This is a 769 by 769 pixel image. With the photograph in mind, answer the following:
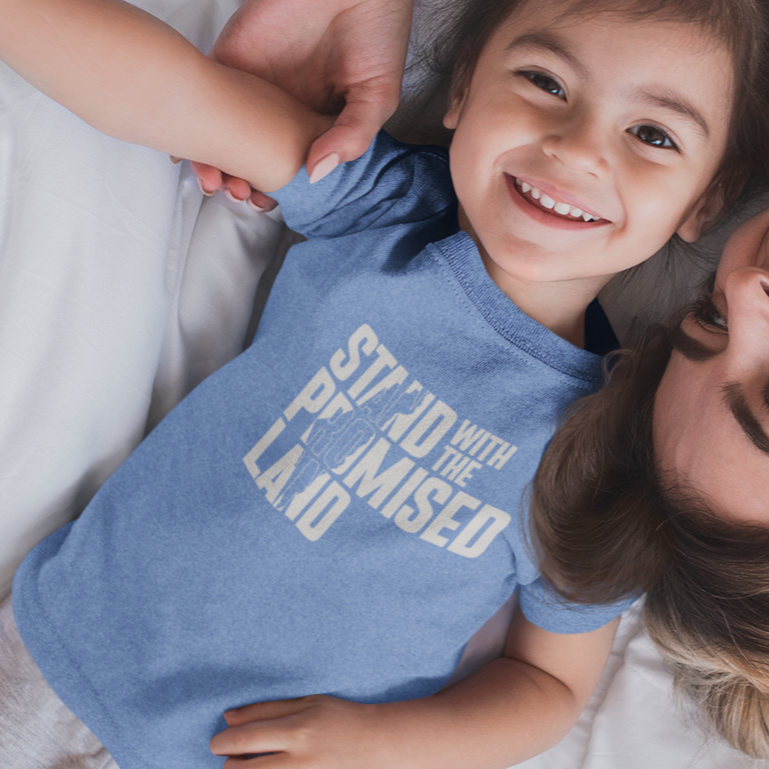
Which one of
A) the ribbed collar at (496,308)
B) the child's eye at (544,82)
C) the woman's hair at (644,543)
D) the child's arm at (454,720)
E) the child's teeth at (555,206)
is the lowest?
the child's arm at (454,720)

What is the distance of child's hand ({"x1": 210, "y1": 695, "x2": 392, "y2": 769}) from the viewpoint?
2.58 ft

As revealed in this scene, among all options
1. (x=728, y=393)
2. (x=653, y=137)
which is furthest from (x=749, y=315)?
(x=653, y=137)

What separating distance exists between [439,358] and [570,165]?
0.83 feet

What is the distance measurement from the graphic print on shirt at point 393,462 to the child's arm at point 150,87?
0.27m

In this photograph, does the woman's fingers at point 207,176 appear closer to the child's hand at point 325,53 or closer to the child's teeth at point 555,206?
the child's hand at point 325,53

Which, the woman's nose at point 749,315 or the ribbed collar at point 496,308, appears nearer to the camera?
the woman's nose at point 749,315

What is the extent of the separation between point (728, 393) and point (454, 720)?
0.50 meters

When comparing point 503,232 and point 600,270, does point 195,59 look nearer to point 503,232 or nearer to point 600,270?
point 503,232

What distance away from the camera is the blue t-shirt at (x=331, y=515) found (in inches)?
31.0

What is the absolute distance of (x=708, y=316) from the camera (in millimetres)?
740

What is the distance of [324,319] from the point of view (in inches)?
31.8

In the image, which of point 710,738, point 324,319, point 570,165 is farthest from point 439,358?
point 710,738

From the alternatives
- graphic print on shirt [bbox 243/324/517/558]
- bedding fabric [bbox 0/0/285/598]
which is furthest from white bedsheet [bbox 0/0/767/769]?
graphic print on shirt [bbox 243/324/517/558]

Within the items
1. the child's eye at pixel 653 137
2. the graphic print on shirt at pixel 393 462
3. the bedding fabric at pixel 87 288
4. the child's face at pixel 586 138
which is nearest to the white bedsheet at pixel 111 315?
the bedding fabric at pixel 87 288
